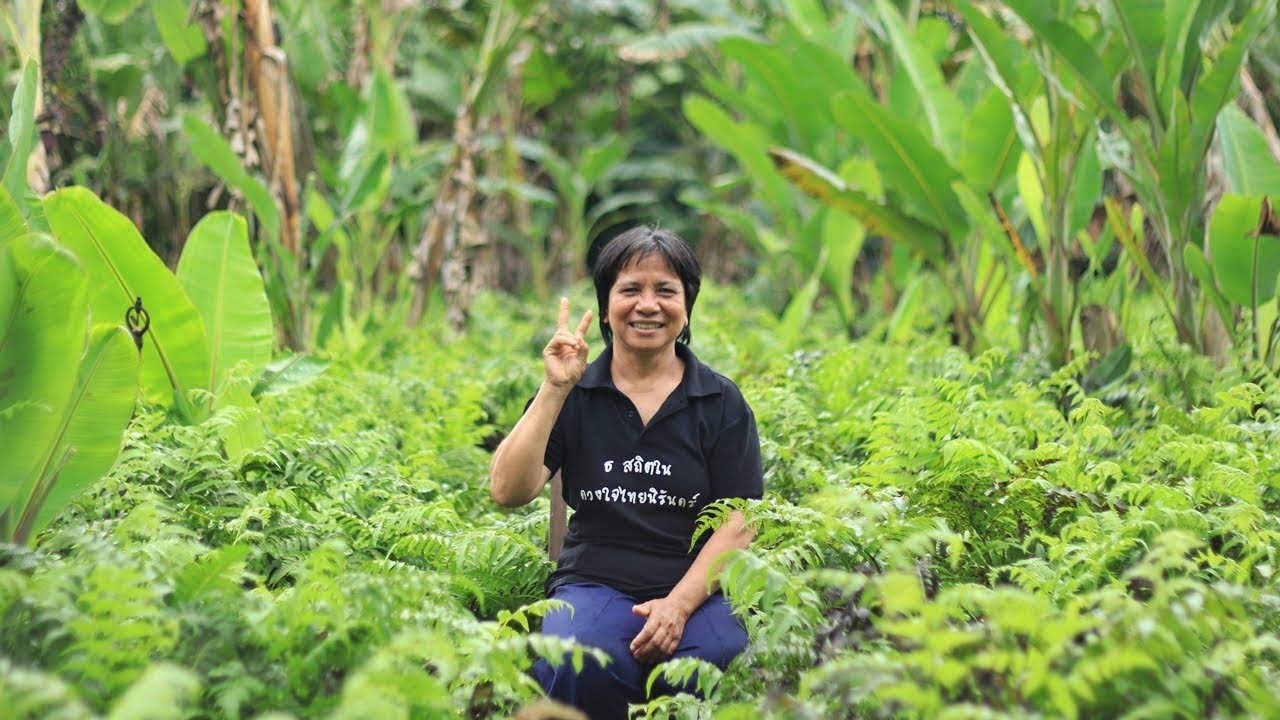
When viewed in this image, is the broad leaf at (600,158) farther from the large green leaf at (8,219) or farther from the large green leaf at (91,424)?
the large green leaf at (91,424)

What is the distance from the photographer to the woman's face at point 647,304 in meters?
2.60

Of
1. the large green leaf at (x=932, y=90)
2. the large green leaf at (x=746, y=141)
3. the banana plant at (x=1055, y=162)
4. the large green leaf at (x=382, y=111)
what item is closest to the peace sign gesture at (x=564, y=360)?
the banana plant at (x=1055, y=162)

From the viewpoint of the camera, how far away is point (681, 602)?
8.00 feet

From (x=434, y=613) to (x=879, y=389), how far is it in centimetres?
268

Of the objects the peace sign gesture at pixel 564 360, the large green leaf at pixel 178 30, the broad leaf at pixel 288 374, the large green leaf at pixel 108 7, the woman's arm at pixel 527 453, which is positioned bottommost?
the woman's arm at pixel 527 453

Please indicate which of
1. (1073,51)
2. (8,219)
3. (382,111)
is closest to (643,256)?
(8,219)

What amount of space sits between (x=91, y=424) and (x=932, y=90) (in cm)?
412

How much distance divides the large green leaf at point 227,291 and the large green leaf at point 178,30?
1818 mm

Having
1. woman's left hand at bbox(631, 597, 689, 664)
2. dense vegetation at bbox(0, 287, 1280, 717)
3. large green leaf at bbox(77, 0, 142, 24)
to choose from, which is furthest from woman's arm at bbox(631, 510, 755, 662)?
large green leaf at bbox(77, 0, 142, 24)

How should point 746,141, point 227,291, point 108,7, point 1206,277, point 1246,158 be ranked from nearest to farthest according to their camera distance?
point 227,291, point 1206,277, point 1246,158, point 108,7, point 746,141

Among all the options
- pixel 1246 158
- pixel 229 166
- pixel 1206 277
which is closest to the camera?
pixel 1206 277

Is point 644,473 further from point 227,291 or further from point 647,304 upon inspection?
point 227,291

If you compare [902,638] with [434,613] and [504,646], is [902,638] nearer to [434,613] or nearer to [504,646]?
A: [504,646]

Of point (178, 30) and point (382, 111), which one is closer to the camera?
Result: point (178, 30)
